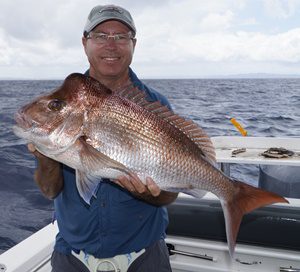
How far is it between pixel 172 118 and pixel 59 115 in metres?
0.77

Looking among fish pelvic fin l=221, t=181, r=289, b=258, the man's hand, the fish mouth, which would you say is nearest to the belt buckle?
the man's hand

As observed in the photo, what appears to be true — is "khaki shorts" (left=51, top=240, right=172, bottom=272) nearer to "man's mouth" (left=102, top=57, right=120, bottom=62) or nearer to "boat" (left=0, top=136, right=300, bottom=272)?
"boat" (left=0, top=136, right=300, bottom=272)

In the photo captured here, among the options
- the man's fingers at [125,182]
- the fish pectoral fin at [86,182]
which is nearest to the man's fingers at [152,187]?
the man's fingers at [125,182]

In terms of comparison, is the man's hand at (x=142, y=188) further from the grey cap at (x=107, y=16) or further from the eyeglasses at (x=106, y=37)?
the grey cap at (x=107, y=16)

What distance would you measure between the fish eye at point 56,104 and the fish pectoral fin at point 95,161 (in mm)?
276

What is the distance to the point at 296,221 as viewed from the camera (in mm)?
4117

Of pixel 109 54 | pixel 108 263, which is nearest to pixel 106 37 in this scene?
pixel 109 54

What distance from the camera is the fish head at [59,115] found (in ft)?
7.95

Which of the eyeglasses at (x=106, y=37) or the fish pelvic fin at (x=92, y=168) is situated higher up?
the eyeglasses at (x=106, y=37)

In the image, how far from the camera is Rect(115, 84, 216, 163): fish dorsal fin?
2.61 meters

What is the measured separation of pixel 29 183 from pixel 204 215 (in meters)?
5.00

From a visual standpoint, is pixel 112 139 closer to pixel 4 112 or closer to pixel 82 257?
pixel 82 257

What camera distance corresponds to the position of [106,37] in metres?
3.04

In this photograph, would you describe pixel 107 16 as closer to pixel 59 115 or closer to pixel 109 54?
pixel 109 54
